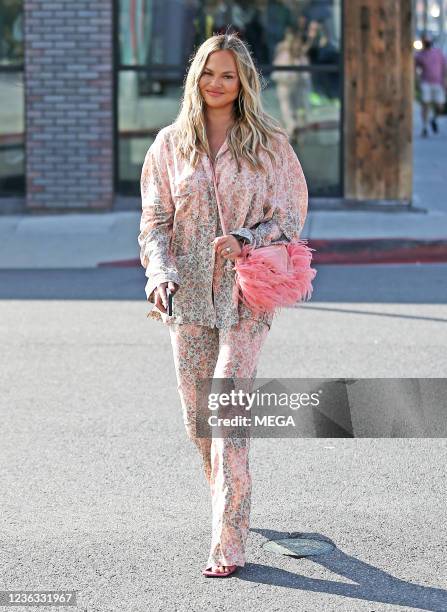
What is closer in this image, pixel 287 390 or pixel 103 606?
pixel 103 606

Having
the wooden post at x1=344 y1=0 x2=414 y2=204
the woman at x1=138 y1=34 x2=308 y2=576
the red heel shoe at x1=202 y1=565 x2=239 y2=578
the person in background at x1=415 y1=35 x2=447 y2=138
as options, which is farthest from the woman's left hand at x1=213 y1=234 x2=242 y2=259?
the person in background at x1=415 y1=35 x2=447 y2=138

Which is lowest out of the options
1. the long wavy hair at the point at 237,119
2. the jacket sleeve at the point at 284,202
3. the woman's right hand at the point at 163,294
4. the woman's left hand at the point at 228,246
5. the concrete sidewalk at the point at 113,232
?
the concrete sidewalk at the point at 113,232

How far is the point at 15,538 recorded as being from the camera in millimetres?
A: 5746

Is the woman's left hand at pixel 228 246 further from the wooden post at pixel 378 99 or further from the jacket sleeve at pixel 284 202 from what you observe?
the wooden post at pixel 378 99

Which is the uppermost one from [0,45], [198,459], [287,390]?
[0,45]

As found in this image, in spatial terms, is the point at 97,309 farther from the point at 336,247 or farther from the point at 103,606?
the point at 103,606

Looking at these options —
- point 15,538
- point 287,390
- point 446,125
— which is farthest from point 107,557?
point 446,125

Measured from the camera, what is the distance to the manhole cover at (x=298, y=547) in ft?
18.1

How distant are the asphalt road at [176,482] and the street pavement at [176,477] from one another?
12 millimetres

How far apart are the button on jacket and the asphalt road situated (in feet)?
3.19

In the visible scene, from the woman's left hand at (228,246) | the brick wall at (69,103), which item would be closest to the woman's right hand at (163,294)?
the woman's left hand at (228,246)

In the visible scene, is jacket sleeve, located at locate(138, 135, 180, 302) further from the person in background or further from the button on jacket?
the person in background

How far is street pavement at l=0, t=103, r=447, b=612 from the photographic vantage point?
5.21 meters

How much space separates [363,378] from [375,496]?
7.94 ft
